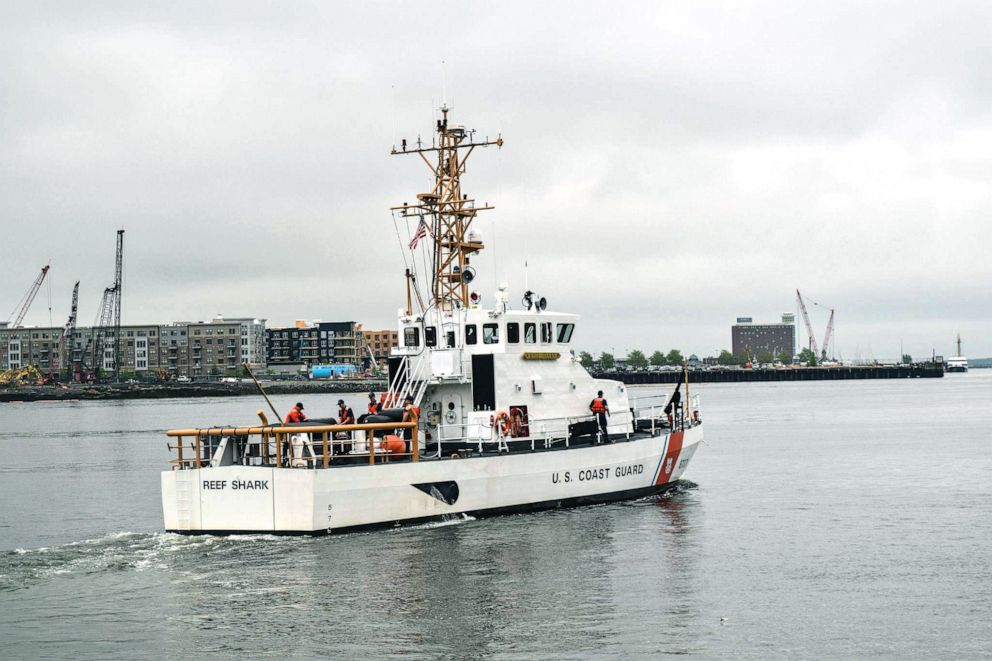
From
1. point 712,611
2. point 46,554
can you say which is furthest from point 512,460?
point 46,554

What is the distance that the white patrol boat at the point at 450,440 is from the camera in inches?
872

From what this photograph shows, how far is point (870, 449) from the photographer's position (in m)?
48.9

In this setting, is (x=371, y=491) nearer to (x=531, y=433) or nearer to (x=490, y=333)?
(x=531, y=433)

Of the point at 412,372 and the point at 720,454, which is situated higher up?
the point at 412,372

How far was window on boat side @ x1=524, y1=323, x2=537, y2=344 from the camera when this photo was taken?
92.1 feet

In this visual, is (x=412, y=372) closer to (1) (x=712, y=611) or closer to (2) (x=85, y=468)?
(1) (x=712, y=611)

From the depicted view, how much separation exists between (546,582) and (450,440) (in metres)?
7.62

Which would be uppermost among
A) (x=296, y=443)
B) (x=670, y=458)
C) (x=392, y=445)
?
(x=296, y=443)

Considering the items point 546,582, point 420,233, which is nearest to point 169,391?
point 420,233

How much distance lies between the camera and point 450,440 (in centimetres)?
2648

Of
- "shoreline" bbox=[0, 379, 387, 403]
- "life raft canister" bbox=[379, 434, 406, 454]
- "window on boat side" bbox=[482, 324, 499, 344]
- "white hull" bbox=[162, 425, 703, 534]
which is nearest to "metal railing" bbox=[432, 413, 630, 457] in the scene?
"white hull" bbox=[162, 425, 703, 534]

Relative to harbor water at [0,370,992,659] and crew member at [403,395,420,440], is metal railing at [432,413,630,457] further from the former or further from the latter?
Answer: harbor water at [0,370,992,659]

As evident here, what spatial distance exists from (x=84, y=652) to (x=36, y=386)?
185 m

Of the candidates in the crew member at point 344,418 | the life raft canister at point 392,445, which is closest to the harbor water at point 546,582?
the life raft canister at point 392,445
